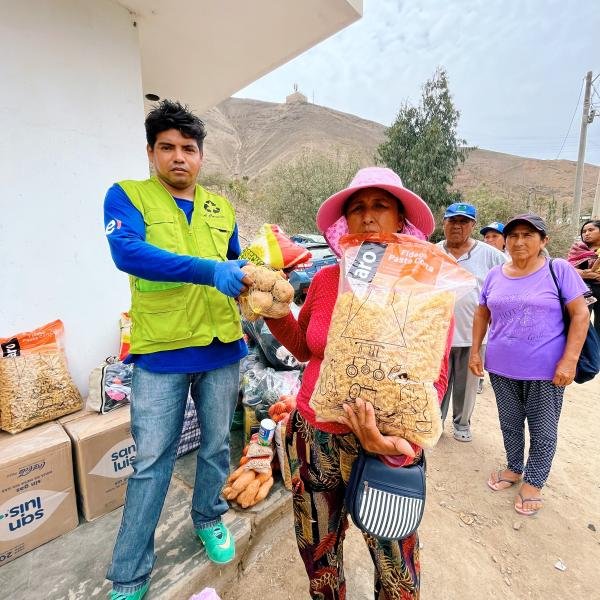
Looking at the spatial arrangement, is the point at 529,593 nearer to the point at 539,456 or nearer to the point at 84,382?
the point at 539,456

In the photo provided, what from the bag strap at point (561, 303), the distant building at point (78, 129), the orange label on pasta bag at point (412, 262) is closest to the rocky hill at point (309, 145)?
the distant building at point (78, 129)

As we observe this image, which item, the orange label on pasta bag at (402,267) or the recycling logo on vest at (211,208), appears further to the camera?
the recycling logo on vest at (211,208)

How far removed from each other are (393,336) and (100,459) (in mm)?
1776

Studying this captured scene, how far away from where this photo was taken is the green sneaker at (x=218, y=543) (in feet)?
5.08

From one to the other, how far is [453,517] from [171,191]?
8.40 ft

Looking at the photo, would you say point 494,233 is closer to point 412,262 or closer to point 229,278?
point 412,262

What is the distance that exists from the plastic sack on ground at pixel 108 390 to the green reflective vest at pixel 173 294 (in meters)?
0.88

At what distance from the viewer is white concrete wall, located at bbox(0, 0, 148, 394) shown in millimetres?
1979

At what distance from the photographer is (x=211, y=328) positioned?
4.44 feet

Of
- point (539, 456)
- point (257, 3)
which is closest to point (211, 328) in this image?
point (539, 456)

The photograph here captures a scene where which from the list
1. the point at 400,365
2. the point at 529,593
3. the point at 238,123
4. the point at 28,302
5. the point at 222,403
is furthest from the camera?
the point at 238,123

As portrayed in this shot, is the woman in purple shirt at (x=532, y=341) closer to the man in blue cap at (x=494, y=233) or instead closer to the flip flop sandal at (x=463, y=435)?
the flip flop sandal at (x=463, y=435)

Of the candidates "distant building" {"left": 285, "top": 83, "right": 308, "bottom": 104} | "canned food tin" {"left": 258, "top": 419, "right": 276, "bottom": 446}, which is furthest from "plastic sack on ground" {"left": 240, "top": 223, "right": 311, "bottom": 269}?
"distant building" {"left": 285, "top": 83, "right": 308, "bottom": 104}

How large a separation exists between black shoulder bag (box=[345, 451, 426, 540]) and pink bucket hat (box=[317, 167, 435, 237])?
79 cm
